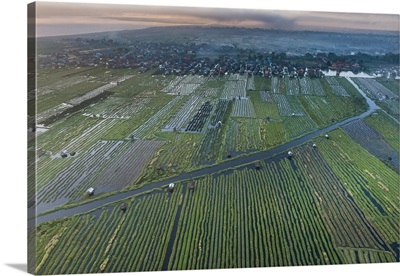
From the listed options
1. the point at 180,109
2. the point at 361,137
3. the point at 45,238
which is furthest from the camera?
the point at 361,137

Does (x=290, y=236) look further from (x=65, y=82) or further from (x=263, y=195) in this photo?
(x=65, y=82)

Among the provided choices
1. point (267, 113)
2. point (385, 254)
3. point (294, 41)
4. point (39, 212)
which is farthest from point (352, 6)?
point (39, 212)

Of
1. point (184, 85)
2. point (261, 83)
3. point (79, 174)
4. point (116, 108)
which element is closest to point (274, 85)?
point (261, 83)

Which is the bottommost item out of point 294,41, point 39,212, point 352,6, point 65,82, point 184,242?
point 184,242

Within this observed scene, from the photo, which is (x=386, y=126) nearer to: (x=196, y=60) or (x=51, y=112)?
(x=196, y=60)

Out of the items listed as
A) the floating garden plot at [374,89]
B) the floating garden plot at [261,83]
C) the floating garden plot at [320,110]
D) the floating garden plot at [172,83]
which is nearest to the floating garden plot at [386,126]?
the floating garden plot at [374,89]

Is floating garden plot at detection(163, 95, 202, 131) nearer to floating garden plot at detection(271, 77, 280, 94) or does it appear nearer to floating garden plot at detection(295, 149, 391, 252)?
floating garden plot at detection(271, 77, 280, 94)
